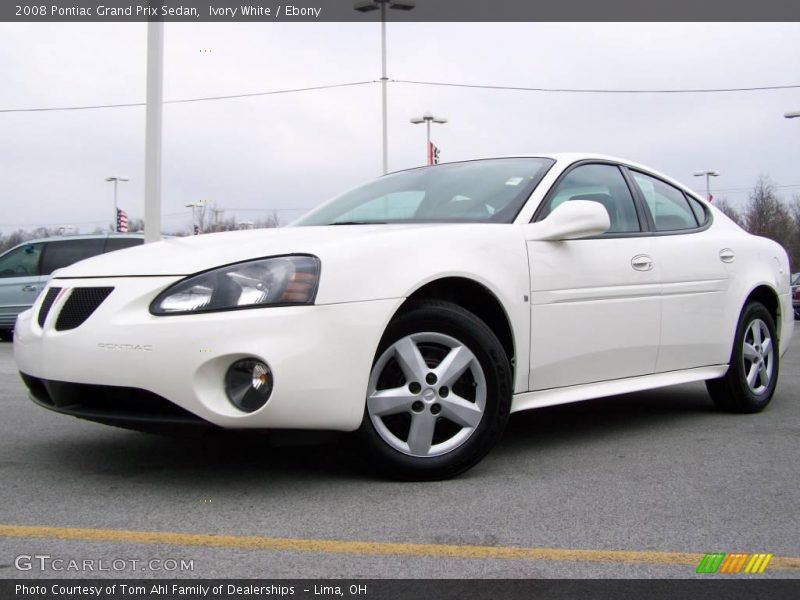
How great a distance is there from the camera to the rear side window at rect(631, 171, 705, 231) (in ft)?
16.2

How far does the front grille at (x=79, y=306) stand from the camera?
3354 millimetres

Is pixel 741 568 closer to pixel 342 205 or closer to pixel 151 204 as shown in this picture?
pixel 342 205

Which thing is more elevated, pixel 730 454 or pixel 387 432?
pixel 387 432

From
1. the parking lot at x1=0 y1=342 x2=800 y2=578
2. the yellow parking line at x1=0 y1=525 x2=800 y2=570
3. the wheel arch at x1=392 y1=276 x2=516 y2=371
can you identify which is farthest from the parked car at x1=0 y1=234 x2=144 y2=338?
the yellow parking line at x1=0 y1=525 x2=800 y2=570

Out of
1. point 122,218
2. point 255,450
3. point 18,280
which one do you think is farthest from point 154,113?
point 122,218

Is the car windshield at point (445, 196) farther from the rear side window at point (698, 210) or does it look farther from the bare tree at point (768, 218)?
the bare tree at point (768, 218)

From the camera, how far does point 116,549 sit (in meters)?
2.64

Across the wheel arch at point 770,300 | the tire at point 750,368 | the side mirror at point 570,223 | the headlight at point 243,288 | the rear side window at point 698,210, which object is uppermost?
the rear side window at point 698,210

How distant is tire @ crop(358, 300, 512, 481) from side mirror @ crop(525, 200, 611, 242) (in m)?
0.62

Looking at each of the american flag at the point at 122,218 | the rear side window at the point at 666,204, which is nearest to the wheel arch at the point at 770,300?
the rear side window at the point at 666,204

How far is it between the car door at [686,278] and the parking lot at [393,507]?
1.60 ft

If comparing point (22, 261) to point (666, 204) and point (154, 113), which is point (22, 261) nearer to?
point (154, 113)

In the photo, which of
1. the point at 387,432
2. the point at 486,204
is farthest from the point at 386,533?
the point at 486,204

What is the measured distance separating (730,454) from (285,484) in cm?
218
